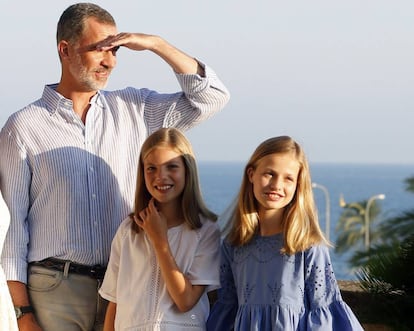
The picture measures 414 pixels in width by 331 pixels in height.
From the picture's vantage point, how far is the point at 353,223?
2074 inches

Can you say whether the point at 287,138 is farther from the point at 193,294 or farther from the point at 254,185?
the point at 193,294

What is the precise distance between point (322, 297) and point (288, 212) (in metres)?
0.39

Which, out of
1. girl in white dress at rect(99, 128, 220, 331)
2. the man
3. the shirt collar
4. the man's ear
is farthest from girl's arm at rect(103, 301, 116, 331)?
the man's ear

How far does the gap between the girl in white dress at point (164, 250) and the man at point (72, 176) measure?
0.57ft

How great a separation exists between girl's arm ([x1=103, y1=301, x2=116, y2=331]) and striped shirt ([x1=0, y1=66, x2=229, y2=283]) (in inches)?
9.1

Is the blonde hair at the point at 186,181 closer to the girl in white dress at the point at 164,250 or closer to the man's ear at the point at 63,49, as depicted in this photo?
the girl in white dress at the point at 164,250

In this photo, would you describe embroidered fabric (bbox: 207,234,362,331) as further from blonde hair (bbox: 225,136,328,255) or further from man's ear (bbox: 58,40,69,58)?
man's ear (bbox: 58,40,69,58)

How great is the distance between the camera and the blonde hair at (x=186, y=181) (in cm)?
481

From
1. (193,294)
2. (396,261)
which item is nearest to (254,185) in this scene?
(193,294)

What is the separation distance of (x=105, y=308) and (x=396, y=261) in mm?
1381

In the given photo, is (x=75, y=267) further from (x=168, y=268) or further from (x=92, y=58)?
(x=92, y=58)

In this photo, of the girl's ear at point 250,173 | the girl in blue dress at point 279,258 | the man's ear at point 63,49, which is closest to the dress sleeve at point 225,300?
the girl in blue dress at point 279,258

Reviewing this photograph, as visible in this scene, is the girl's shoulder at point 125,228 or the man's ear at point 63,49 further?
the man's ear at point 63,49

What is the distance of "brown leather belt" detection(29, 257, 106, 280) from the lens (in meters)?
4.93
